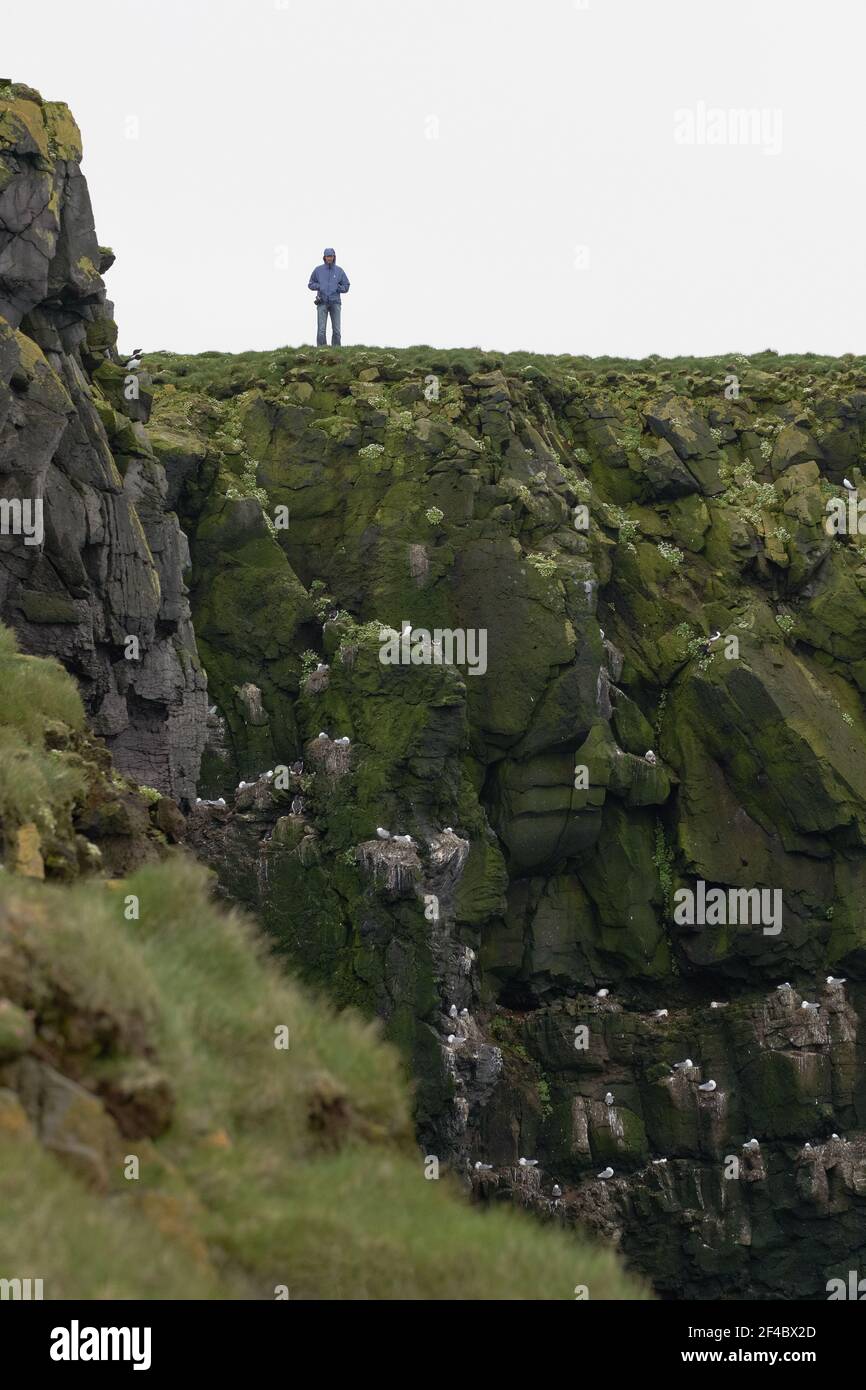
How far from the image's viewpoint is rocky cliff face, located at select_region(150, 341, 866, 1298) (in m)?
31.5

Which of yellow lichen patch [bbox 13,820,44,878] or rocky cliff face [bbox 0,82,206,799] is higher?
rocky cliff face [bbox 0,82,206,799]

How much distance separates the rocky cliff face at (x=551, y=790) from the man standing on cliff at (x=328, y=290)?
376cm

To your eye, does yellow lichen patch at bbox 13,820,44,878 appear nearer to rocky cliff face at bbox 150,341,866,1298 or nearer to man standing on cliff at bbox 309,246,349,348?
rocky cliff face at bbox 150,341,866,1298

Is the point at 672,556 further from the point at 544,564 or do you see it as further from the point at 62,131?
the point at 62,131

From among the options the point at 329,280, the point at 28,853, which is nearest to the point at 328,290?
the point at 329,280

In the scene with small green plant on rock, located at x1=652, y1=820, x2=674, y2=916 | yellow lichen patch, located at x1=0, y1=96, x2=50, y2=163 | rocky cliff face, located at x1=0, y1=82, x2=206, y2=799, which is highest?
yellow lichen patch, located at x1=0, y1=96, x2=50, y2=163

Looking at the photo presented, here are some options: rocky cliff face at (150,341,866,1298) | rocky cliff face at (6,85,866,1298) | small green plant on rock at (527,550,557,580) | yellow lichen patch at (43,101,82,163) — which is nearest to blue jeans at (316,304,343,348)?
rocky cliff face at (6,85,866,1298)

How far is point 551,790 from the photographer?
3462 centimetres

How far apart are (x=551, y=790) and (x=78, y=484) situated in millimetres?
15514

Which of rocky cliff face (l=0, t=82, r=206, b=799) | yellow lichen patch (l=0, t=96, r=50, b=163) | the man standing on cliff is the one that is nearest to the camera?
rocky cliff face (l=0, t=82, r=206, b=799)

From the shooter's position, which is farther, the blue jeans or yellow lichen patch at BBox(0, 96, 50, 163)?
the blue jeans

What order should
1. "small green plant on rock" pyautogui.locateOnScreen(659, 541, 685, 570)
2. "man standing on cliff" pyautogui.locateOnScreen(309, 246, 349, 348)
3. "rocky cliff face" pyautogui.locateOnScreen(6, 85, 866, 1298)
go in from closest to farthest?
"rocky cliff face" pyautogui.locateOnScreen(6, 85, 866, 1298), "small green plant on rock" pyautogui.locateOnScreen(659, 541, 685, 570), "man standing on cliff" pyautogui.locateOnScreen(309, 246, 349, 348)

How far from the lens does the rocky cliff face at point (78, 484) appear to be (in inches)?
865
